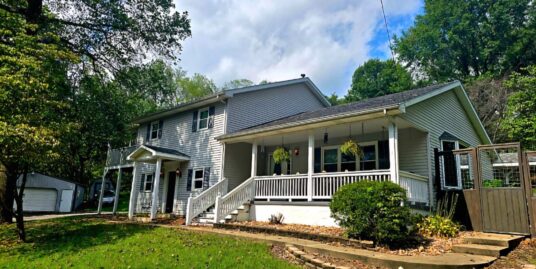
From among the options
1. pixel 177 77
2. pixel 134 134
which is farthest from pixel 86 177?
pixel 134 134

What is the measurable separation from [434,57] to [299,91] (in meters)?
20.7

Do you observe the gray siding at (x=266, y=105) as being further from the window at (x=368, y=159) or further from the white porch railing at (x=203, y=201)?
the window at (x=368, y=159)

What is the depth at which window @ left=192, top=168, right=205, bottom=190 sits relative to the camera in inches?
623

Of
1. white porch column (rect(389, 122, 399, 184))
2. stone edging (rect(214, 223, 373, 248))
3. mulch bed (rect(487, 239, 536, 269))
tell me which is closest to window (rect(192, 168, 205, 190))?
stone edging (rect(214, 223, 373, 248))

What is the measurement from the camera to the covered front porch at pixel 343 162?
32.2 ft

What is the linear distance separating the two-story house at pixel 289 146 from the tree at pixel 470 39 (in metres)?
18.7

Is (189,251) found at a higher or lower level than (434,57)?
lower

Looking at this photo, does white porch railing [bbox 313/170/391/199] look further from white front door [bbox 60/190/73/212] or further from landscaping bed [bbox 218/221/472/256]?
white front door [bbox 60/190/73/212]

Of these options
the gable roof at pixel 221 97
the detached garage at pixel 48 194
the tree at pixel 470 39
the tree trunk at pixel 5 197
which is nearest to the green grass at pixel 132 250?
the tree trunk at pixel 5 197

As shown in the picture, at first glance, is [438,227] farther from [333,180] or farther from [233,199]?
[233,199]

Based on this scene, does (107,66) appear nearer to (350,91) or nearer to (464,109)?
(464,109)

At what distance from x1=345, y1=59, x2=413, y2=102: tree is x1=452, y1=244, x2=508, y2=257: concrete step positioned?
2690 centimetres

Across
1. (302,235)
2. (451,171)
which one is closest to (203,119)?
(302,235)

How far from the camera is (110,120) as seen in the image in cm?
1988
